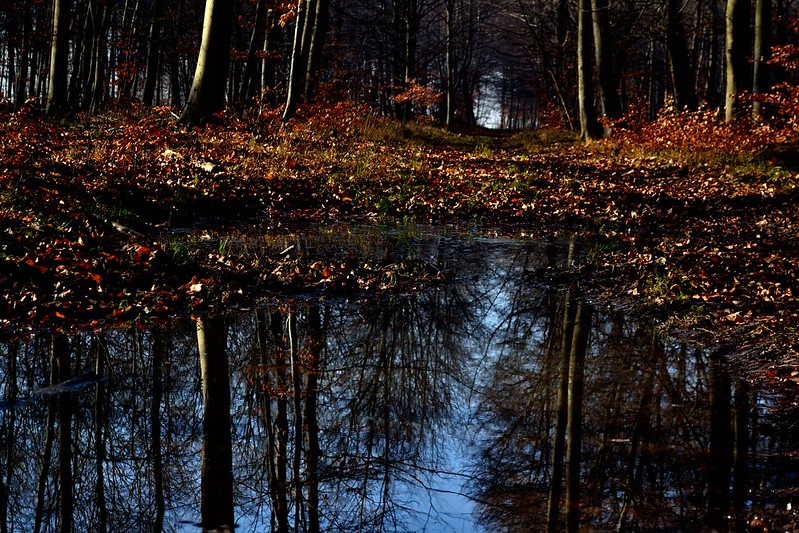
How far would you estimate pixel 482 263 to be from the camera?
25.1 feet

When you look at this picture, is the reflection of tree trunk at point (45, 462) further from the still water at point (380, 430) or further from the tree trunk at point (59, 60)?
the tree trunk at point (59, 60)

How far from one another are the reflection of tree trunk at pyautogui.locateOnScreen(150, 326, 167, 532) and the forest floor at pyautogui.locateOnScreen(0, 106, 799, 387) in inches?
27.3

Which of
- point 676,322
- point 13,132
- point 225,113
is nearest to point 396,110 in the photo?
point 225,113

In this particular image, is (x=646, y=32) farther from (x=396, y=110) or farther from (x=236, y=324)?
(x=396, y=110)

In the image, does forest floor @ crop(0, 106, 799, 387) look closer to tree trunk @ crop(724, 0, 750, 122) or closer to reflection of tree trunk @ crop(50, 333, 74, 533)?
reflection of tree trunk @ crop(50, 333, 74, 533)

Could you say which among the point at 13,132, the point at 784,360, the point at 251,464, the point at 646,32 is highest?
the point at 646,32

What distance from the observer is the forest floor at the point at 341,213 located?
529 cm

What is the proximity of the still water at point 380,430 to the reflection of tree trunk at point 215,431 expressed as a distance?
0.04 ft

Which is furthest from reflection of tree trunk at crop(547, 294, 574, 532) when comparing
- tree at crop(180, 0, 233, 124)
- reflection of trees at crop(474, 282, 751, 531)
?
tree at crop(180, 0, 233, 124)

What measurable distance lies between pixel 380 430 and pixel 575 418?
3.36 feet

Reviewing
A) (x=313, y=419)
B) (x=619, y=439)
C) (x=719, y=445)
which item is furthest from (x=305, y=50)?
(x=719, y=445)

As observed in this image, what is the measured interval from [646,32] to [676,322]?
59.7ft

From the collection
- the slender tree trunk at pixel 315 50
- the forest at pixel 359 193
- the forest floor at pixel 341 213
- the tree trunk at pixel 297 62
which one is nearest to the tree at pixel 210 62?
the forest at pixel 359 193

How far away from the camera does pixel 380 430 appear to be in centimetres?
335
